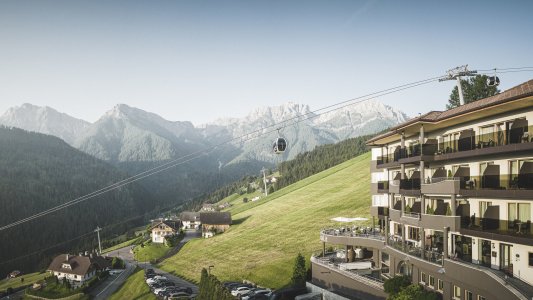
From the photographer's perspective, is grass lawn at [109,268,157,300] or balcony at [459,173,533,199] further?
grass lawn at [109,268,157,300]

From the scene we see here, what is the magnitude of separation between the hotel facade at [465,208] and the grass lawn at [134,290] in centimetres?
4010

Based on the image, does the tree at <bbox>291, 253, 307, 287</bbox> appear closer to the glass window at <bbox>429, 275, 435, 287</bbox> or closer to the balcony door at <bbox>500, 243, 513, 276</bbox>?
the glass window at <bbox>429, 275, 435, 287</bbox>

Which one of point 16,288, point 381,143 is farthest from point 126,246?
point 381,143

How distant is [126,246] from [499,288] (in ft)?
544

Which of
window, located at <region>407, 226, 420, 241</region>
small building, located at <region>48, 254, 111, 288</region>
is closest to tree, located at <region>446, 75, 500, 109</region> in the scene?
window, located at <region>407, 226, 420, 241</region>

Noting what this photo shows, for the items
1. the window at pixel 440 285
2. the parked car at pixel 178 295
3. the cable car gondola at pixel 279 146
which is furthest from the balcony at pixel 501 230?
the parked car at pixel 178 295

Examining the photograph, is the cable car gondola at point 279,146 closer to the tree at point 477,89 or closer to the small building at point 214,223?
the tree at point 477,89

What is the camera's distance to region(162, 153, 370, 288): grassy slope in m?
68.2

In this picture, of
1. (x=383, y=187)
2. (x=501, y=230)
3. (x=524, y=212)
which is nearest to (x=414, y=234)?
(x=383, y=187)

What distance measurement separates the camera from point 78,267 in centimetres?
11650

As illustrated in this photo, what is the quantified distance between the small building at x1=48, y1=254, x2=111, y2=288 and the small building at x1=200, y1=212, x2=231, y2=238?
97.3ft

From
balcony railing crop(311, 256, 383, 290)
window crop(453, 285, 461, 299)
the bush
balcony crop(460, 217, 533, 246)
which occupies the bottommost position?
balcony railing crop(311, 256, 383, 290)

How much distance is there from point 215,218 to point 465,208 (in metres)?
105

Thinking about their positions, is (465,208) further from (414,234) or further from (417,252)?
(414,234)
